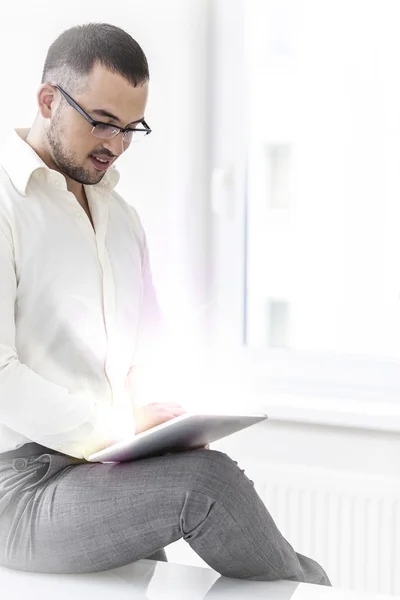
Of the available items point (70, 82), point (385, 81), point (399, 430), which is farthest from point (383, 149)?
point (70, 82)

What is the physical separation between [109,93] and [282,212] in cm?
96

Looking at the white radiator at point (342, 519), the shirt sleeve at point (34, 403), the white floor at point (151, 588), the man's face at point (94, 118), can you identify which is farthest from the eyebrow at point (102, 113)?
the white radiator at point (342, 519)

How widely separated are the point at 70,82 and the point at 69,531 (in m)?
0.69

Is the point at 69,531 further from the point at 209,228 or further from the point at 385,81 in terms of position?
the point at 385,81

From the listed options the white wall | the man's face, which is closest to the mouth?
the man's face

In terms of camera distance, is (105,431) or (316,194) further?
(316,194)

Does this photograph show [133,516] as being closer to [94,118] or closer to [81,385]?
[81,385]

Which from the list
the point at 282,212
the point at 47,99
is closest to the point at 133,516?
the point at 47,99

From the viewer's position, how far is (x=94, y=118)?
4.46 feet

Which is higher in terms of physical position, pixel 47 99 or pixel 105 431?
pixel 47 99

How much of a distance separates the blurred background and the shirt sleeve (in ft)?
2.82

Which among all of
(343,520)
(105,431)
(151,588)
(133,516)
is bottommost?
(343,520)

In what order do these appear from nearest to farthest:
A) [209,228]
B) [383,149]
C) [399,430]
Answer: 1. [399,430]
2. [383,149]
3. [209,228]

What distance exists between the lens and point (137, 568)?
1402 millimetres
